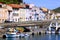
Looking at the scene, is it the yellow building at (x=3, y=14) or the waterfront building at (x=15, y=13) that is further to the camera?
the waterfront building at (x=15, y=13)

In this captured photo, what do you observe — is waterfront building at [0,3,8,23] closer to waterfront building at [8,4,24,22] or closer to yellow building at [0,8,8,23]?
yellow building at [0,8,8,23]

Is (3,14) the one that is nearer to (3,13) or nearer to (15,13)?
(3,13)

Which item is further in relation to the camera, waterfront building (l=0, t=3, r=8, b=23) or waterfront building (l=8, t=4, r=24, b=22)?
waterfront building (l=8, t=4, r=24, b=22)

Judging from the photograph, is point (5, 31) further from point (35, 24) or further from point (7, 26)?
point (35, 24)

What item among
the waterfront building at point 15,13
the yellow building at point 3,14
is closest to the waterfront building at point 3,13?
the yellow building at point 3,14

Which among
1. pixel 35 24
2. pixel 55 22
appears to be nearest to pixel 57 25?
pixel 55 22

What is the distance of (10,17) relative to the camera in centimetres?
7656

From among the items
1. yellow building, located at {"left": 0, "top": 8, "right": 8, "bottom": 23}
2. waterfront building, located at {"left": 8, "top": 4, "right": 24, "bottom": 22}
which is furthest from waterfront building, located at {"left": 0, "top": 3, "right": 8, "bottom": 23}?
waterfront building, located at {"left": 8, "top": 4, "right": 24, "bottom": 22}

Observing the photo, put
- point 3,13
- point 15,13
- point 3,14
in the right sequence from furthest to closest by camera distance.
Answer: point 15,13
point 3,14
point 3,13

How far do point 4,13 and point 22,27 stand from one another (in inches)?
328

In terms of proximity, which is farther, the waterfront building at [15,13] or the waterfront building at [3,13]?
the waterfront building at [15,13]

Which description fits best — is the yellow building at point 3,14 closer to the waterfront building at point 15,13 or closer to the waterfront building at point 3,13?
the waterfront building at point 3,13

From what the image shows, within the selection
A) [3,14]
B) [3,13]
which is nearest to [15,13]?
[3,14]

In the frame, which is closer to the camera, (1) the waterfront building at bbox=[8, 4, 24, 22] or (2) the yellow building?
(2) the yellow building
